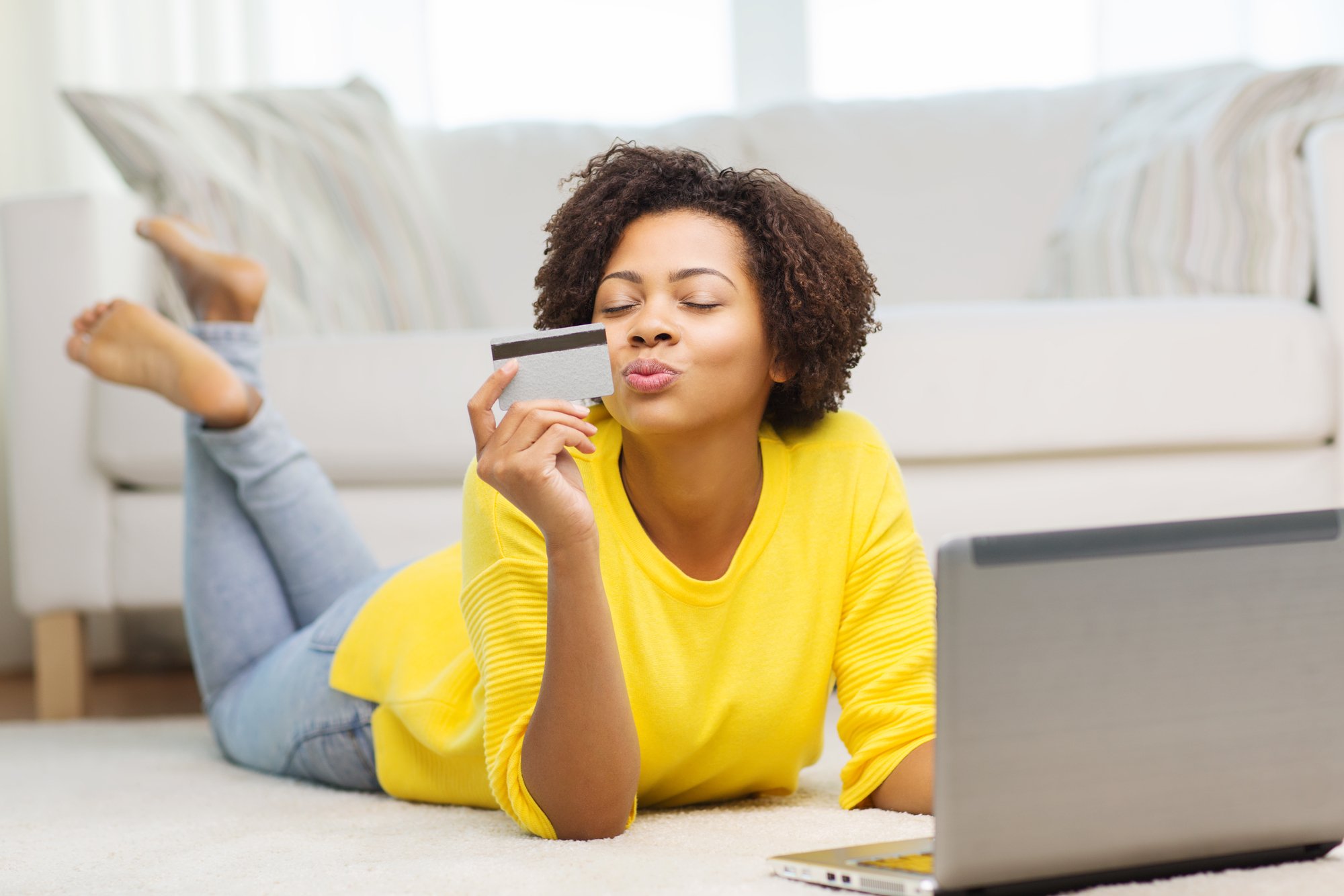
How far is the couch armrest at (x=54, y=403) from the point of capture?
1825 mm

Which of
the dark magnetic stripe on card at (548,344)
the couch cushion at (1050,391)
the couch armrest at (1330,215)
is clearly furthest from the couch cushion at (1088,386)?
the dark magnetic stripe on card at (548,344)

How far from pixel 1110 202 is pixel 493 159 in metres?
1.14

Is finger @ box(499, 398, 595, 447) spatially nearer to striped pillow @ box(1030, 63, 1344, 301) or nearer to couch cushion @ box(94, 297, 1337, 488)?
couch cushion @ box(94, 297, 1337, 488)

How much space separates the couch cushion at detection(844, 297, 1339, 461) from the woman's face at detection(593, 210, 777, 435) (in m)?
0.71

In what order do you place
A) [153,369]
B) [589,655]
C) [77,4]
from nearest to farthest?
[589,655] → [153,369] → [77,4]

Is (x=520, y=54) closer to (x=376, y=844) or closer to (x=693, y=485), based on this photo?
(x=693, y=485)

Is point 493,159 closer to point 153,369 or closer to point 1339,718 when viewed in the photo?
point 153,369

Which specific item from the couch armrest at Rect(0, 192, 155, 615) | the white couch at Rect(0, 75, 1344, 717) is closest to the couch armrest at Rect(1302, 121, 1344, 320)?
the white couch at Rect(0, 75, 1344, 717)

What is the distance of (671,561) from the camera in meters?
1.08

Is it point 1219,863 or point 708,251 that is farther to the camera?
point 708,251

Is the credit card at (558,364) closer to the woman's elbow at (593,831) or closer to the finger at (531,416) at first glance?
the finger at (531,416)

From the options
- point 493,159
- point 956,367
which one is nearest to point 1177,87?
point 956,367

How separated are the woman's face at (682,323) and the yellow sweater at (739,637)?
0.32 ft

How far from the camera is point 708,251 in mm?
1047
